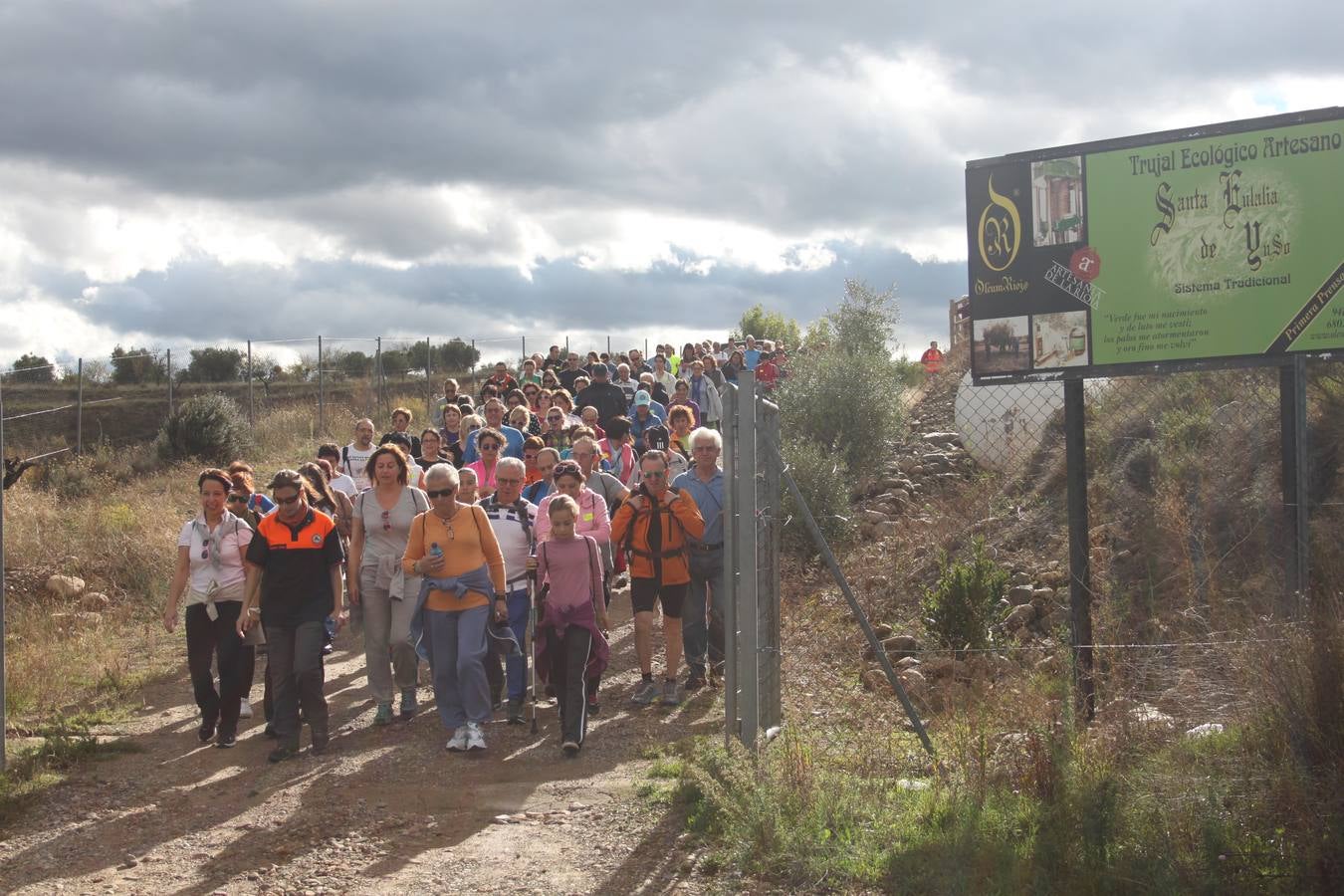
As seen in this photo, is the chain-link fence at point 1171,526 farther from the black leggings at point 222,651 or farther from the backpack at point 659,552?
the black leggings at point 222,651

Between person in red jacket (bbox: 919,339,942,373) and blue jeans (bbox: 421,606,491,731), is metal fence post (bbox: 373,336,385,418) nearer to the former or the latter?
person in red jacket (bbox: 919,339,942,373)

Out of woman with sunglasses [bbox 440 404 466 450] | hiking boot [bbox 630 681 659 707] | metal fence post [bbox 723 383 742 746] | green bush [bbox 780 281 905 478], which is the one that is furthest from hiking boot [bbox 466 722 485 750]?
green bush [bbox 780 281 905 478]

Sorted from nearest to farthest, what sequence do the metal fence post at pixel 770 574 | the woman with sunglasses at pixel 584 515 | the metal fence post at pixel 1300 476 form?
the metal fence post at pixel 770 574
the metal fence post at pixel 1300 476
the woman with sunglasses at pixel 584 515

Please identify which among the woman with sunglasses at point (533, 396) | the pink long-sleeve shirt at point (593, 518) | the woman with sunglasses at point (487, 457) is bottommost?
the pink long-sleeve shirt at point (593, 518)

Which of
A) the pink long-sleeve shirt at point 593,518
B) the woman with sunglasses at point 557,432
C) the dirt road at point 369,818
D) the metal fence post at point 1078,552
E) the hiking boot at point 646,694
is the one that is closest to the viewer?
the dirt road at point 369,818

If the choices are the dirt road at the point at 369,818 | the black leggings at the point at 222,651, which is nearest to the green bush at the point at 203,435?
the dirt road at the point at 369,818

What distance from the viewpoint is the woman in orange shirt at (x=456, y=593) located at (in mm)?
8781

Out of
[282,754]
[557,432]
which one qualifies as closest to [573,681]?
[282,754]

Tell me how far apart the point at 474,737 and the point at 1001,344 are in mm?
4634

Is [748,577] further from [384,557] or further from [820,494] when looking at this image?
[820,494]

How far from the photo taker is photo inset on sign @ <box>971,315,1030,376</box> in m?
8.98

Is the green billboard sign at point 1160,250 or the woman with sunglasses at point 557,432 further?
the woman with sunglasses at point 557,432

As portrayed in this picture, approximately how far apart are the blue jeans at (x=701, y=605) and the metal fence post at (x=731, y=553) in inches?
111

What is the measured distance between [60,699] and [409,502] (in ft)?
13.9
